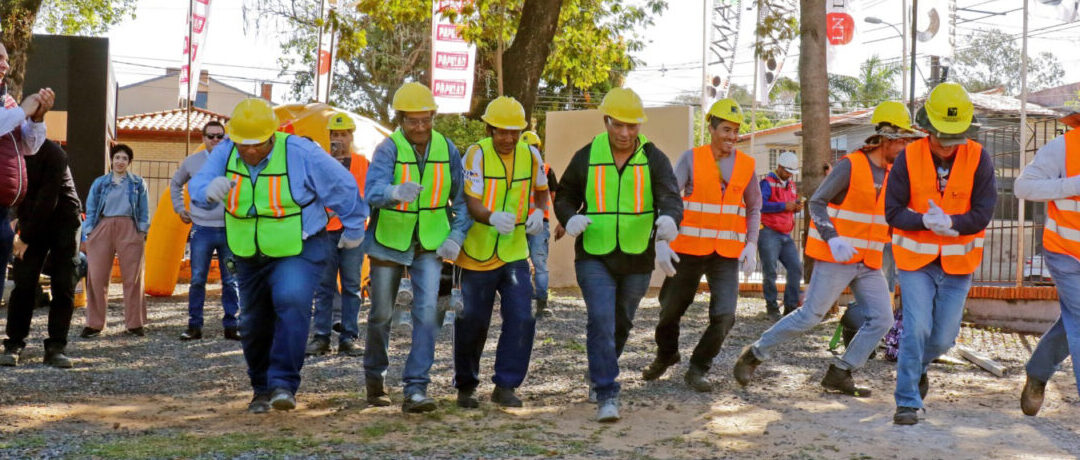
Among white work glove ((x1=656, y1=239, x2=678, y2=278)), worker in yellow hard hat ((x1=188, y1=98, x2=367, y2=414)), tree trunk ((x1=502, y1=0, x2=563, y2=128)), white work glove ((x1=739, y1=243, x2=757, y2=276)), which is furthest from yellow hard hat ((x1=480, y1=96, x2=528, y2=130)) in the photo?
tree trunk ((x1=502, y1=0, x2=563, y2=128))

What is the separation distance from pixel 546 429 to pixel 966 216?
2425 mm

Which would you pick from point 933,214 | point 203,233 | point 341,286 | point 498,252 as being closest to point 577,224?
point 498,252

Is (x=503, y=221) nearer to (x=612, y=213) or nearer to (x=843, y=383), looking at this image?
(x=612, y=213)

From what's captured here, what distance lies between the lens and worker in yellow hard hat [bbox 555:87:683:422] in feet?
21.3

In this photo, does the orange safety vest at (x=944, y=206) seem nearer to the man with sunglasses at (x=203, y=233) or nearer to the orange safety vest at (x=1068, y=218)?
the orange safety vest at (x=1068, y=218)

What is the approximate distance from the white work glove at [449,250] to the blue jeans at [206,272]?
12.1 feet

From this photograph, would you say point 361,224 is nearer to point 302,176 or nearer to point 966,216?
point 302,176

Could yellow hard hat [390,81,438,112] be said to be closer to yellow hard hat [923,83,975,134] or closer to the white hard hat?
yellow hard hat [923,83,975,134]

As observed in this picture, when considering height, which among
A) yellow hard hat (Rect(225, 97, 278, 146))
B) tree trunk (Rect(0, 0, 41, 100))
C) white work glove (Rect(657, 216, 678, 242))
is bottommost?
white work glove (Rect(657, 216, 678, 242))

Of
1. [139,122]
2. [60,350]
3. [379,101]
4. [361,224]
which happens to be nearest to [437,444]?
[361,224]

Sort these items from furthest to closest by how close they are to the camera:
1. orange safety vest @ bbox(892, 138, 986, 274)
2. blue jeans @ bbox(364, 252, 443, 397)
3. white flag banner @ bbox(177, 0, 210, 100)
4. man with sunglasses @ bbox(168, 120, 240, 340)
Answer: white flag banner @ bbox(177, 0, 210, 100), man with sunglasses @ bbox(168, 120, 240, 340), blue jeans @ bbox(364, 252, 443, 397), orange safety vest @ bbox(892, 138, 986, 274)

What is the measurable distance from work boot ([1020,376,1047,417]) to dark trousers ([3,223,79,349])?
20.4 ft

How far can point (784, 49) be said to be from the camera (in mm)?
15391

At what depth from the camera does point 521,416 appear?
659 centimetres
